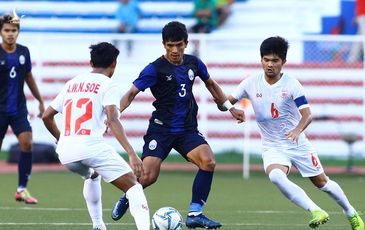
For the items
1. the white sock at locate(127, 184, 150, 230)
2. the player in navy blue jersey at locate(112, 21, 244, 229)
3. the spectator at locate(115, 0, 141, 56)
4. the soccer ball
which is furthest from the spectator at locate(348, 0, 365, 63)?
the white sock at locate(127, 184, 150, 230)

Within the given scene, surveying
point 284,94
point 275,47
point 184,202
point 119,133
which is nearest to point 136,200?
point 119,133

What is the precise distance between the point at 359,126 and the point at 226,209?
25.4 feet

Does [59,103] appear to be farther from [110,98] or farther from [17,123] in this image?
[17,123]

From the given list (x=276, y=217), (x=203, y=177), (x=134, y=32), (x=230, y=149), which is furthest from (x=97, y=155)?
(x=134, y=32)

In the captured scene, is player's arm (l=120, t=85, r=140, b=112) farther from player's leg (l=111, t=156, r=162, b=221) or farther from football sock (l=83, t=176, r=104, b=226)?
football sock (l=83, t=176, r=104, b=226)

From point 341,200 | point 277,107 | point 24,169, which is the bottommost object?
point 24,169

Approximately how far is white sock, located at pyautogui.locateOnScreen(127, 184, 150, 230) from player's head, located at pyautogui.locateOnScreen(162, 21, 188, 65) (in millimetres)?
2100

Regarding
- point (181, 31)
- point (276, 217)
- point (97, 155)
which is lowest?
point (276, 217)

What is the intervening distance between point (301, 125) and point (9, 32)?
4.88 m

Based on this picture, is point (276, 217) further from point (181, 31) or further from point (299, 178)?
point (299, 178)

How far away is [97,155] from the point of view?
10867 mm

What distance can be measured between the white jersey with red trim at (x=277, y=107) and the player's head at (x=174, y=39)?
826mm

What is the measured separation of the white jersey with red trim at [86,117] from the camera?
428 inches

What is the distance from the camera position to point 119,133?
35.1 feet
